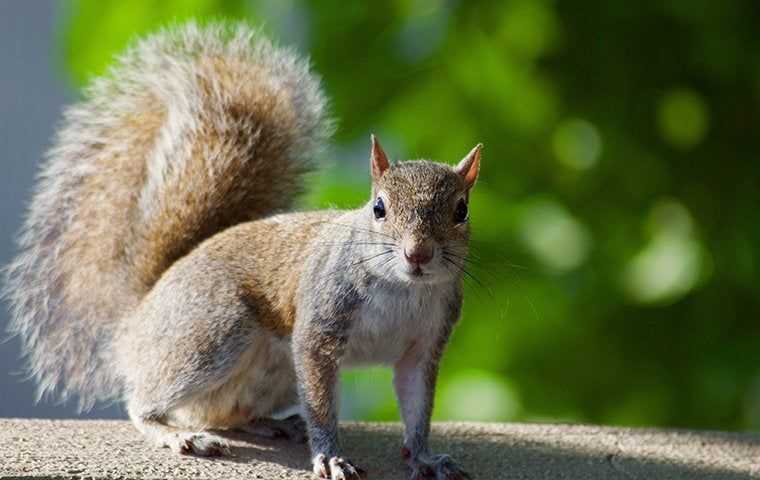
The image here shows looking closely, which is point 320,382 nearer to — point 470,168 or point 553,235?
point 470,168

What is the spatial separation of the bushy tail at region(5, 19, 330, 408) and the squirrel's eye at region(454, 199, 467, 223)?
57 cm

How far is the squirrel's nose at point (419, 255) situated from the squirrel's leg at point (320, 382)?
222mm

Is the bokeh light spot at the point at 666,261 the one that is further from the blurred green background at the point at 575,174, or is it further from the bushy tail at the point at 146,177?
the bushy tail at the point at 146,177

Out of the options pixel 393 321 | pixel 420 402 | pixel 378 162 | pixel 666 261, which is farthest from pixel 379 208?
pixel 666 261

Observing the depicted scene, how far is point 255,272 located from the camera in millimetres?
2186

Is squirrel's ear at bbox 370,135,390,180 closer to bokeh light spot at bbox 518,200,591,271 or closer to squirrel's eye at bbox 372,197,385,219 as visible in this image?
squirrel's eye at bbox 372,197,385,219

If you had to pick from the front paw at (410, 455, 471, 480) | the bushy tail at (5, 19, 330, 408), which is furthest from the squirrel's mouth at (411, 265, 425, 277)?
the bushy tail at (5, 19, 330, 408)

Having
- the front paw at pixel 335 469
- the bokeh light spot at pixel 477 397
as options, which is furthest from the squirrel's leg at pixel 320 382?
the bokeh light spot at pixel 477 397

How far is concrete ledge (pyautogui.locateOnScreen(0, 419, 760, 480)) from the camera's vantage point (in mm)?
1972

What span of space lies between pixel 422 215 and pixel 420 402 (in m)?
0.34

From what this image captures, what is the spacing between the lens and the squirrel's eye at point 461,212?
1935 mm

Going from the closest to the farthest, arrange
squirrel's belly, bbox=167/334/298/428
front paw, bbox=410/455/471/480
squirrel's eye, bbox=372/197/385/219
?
squirrel's eye, bbox=372/197/385/219, front paw, bbox=410/455/471/480, squirrel's belly, bbox=167/334/298/428

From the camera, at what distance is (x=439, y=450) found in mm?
2262

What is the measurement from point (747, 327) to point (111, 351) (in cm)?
119
